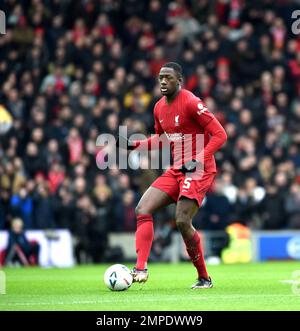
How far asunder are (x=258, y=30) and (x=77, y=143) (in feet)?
21.8

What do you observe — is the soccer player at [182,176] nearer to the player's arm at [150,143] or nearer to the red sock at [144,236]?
the red sock at [144,236]

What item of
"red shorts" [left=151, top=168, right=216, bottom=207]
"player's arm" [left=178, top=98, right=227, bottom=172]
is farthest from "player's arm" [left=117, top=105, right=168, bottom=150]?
"player's arm" [left=178, top=98, right=227, bottom=172]

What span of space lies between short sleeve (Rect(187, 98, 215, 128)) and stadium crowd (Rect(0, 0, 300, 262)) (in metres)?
10.6

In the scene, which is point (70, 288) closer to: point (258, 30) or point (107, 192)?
point (107, 192)

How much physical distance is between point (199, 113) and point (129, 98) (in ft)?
42.7

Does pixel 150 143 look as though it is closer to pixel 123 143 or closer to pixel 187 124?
pixel 123 143

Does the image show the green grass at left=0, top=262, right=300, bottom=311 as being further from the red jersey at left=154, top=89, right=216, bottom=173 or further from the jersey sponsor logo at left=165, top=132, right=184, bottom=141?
the jersey sponsor logo at left=165, top=132, right=184, bottom=141

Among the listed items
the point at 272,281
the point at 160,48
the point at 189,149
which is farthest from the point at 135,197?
the point at 189,149

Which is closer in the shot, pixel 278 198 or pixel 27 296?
pixel 27 296

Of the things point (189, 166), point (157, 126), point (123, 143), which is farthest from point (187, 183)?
point (123, 143)

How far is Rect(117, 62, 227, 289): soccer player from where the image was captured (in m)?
11.8

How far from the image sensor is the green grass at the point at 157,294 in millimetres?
9945

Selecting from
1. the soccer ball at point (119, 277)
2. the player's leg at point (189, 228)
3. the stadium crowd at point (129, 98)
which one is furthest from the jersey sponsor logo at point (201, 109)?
the stadium crowd at point (129, 98)
